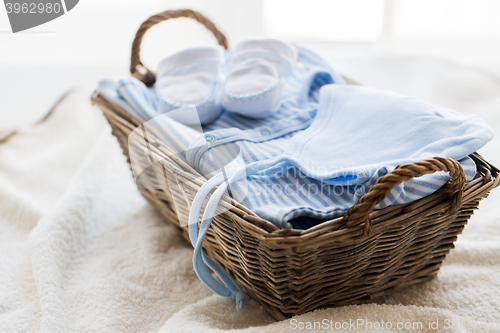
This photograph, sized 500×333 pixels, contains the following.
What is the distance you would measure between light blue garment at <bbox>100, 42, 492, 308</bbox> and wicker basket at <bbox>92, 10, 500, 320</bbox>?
0.02 metres

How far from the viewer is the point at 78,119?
1.31 metres

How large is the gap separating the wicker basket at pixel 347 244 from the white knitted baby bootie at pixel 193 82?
0.17 m

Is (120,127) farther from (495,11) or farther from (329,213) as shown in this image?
(495,11)

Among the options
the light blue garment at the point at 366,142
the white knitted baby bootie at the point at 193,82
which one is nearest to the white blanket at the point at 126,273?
the light blue garment at the point at 366,142

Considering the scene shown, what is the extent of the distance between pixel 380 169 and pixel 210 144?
263 mm

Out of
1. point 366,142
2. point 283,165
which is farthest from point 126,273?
point 366,142

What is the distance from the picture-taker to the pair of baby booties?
0.81 metres

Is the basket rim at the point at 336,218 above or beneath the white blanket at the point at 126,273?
above

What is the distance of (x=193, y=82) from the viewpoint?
861 millimetres

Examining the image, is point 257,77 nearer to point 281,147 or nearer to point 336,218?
point 281,147

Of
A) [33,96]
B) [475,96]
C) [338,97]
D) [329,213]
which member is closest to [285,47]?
[338,97]

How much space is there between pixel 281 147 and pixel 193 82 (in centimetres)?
26

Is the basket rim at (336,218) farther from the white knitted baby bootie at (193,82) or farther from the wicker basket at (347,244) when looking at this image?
the white knitted baby bootie at (193,82)

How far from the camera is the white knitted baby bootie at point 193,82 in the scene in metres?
0.83
